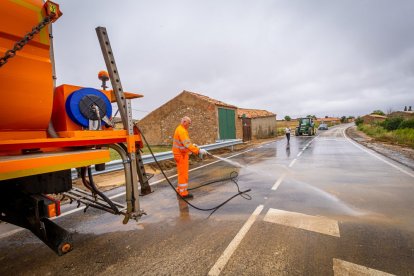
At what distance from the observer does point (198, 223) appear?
430 centimetres

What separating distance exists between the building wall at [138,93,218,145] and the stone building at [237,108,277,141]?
6.24 m

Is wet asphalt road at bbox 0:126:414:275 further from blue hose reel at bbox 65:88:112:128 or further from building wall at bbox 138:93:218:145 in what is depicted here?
building wall at bbox 138:93:218:145

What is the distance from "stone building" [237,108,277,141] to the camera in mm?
30969

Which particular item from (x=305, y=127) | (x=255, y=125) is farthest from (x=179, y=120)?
(x=305, y=127)

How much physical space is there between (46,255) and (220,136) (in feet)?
69.7

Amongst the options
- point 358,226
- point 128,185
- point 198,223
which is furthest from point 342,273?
point 128,185

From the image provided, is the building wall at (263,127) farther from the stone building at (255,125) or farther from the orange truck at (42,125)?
the orange truck at (42,125)

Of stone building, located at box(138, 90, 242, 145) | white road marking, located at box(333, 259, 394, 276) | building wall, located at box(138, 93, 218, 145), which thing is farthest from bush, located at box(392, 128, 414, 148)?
white road marking, located at box(333, 259, 394, 276)

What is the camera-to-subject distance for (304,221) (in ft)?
13.8

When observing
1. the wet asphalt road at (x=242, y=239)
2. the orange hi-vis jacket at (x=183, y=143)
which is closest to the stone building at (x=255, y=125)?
the orange hi-vis jacket at (x=183, y=143)

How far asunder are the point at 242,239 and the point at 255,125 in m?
31.7

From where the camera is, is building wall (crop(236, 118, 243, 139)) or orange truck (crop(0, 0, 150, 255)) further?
building wall (crop(236, 118, 243, 139))

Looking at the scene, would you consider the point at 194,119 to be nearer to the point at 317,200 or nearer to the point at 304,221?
the point at 317,200

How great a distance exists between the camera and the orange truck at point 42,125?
2.27m
